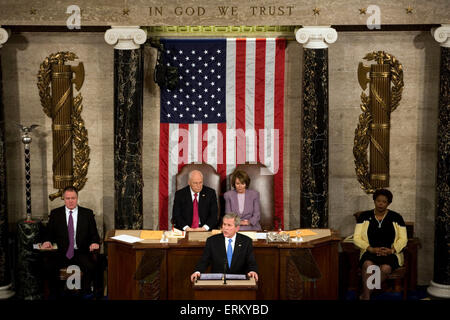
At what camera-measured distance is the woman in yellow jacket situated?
8.85m

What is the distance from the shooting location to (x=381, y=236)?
896cm

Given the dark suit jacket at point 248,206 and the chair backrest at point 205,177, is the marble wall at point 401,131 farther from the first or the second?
the chair backrest at point 205,177

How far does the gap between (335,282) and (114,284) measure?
279 centimetres

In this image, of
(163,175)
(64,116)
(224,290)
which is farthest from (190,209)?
(224,290)

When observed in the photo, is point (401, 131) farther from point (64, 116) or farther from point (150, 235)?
point (64, 116)

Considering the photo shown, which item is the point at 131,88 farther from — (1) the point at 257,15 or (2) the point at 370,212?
(2) the point at 370,212

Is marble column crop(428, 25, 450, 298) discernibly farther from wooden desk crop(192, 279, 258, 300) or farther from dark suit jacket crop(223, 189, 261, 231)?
wooden desk crop(192, 279, 258, 300)

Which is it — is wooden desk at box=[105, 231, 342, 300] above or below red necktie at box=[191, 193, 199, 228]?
below

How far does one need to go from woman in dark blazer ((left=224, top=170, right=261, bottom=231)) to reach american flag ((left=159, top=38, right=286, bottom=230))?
782 millimetres

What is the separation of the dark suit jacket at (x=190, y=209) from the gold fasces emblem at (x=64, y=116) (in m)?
1.79

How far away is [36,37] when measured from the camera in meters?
10.3

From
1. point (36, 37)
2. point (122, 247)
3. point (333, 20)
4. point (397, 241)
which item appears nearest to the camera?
point (122, 247)

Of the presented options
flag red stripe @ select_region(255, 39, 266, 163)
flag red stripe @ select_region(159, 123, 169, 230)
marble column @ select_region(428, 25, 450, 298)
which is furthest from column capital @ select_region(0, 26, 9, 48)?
marble column @ select_region(428, 25, 450, 298)

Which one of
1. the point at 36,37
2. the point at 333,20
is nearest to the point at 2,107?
the point at 36,37
